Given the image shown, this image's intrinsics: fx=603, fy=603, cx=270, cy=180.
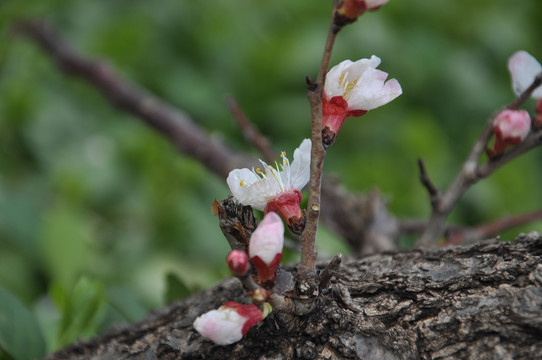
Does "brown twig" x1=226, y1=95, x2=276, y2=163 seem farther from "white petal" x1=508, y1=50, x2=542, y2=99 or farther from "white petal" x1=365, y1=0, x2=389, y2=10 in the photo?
"white petal" x1=365, y1=0, x2=389, y2=10

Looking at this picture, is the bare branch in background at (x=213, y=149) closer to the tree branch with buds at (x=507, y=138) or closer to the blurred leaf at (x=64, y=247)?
the tree branch with buds at (x=507, y=138)

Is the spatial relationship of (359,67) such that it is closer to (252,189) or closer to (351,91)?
(351,91)

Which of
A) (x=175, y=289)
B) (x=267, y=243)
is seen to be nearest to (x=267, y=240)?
(x=267, y=243)

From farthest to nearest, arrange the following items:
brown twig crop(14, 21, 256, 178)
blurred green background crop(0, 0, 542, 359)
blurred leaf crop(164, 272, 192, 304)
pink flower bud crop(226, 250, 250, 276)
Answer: blurred green background crop(0, 0, 542, 359)
brown twig crop(14, 21, 256, 178)
blurred leaf crop(164, 272, 192, 304)
pink flower bud crop(226, 250, 250, 276)

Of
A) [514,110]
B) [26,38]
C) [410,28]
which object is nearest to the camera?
[514,110]

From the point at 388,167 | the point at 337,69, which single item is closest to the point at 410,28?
the point at 388,167

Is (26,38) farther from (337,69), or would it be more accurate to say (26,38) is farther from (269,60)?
(337,69)

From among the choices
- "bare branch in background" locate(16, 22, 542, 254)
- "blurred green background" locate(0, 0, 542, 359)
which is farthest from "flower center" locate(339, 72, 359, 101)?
"blurred green background" locate(0, 0, 542, 359)
